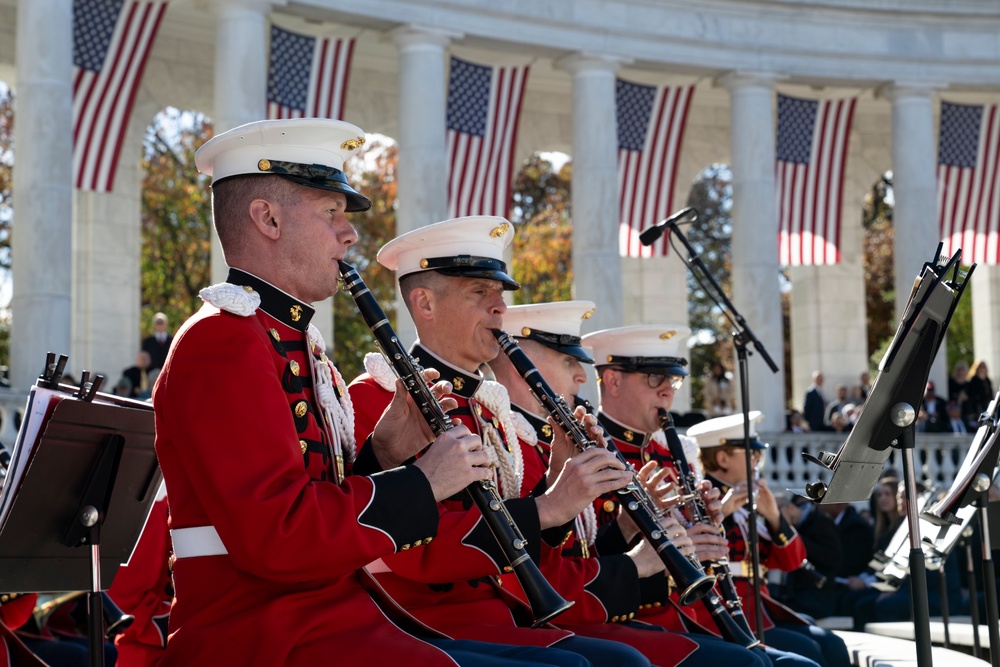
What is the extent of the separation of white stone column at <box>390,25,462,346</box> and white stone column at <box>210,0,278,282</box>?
3.81 meters

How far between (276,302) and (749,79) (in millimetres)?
33421

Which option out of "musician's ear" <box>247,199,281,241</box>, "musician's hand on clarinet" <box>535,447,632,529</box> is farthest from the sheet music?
"musician's hand on clarinet" <box>535,447,632,529</box>

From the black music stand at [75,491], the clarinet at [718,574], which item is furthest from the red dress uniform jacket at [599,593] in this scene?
the black music stand at [75,491]

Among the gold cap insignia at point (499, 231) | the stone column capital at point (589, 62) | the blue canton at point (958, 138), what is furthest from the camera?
the blue canton at point (958, 138)

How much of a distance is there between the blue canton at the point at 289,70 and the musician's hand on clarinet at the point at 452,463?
1053 inches

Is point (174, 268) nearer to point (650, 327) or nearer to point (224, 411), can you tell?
point (650, 327)

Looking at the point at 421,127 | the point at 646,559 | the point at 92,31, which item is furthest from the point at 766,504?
the point at 421,127

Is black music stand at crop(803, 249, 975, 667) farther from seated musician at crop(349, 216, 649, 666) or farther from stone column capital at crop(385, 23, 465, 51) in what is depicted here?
stone column capital at crop(385, 23, 465, 51)

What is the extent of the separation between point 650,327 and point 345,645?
7.12 m

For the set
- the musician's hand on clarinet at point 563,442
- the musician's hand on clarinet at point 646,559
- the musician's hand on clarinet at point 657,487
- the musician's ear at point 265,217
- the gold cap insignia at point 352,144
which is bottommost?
the musician's hand on clarinet at point 646,559

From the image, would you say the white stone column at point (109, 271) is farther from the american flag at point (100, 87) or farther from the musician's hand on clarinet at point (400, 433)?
the musician's hand on clarinet at point (400, 433)

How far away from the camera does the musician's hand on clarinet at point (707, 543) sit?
978 centimetres

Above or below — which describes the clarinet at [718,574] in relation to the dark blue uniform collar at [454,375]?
below

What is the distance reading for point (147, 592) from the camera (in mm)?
10148
